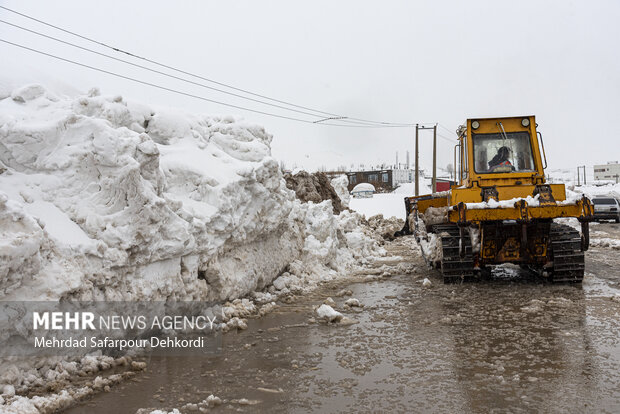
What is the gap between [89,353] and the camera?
17.4ft

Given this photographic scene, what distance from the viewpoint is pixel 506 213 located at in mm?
8742

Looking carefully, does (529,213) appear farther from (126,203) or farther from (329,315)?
(126,203)

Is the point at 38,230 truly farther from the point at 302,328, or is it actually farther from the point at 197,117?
the point at 197,117

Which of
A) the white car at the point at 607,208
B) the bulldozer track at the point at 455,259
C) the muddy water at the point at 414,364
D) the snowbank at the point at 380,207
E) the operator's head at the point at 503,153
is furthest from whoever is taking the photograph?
the snowbank at the point at 380,207

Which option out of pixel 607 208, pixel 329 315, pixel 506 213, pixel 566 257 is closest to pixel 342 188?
pixel 607 208

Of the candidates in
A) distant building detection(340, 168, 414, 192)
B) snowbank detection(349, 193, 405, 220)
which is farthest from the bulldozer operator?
distant building detection(340, 168, 414, 192)

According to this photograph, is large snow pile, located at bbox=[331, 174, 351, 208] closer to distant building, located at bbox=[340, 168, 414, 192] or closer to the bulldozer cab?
the bulldozer cab

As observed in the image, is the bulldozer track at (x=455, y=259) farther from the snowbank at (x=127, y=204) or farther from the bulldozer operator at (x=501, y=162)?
the snowbank at (x=127, y=204)

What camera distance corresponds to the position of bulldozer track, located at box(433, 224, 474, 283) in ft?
31.7

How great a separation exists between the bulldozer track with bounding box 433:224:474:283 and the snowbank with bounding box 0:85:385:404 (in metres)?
3.17

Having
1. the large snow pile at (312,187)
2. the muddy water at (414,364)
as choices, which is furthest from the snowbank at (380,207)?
the muddy water at (414,364)

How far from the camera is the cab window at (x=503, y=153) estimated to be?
10234mm

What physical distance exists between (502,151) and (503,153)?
0.15 feet

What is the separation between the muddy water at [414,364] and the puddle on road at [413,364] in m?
0.01
